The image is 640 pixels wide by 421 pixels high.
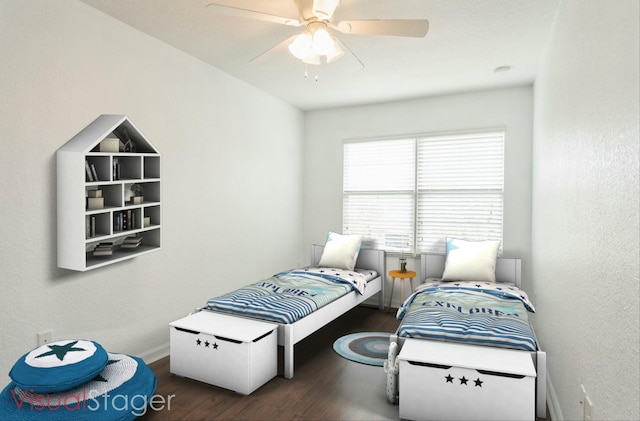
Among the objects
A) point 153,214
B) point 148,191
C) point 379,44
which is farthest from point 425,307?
point 148,191

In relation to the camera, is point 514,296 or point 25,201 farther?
point 514,296

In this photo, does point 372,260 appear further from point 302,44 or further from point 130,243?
point 302,44

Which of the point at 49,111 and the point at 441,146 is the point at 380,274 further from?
the point at 49,111

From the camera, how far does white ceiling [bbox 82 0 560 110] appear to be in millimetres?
2719

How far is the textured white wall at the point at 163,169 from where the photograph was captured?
7.90ft

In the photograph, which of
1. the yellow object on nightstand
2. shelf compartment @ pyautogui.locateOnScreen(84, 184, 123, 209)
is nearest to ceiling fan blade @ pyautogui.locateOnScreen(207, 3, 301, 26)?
shelf compartment @ pyautogui.locateOnScreen(84, 184, 123, 209)

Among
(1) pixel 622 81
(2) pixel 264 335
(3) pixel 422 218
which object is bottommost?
(2) pixel 264 335

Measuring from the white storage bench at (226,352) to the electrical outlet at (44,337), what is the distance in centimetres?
74

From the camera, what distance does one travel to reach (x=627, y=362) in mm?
1325

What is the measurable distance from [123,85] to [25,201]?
1107 millimetres

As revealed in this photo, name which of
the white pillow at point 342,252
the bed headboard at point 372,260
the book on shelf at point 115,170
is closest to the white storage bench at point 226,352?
the book on shelf at point 115,170

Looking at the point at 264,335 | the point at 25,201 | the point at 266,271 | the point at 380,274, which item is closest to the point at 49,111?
the point at 25,201

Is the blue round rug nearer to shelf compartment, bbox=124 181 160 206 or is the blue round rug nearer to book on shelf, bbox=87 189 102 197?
shelf compartment, bbox=124 181 160 206

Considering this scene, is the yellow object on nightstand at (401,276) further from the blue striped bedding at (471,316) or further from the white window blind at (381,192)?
the blue striped bedding at (471,316)
